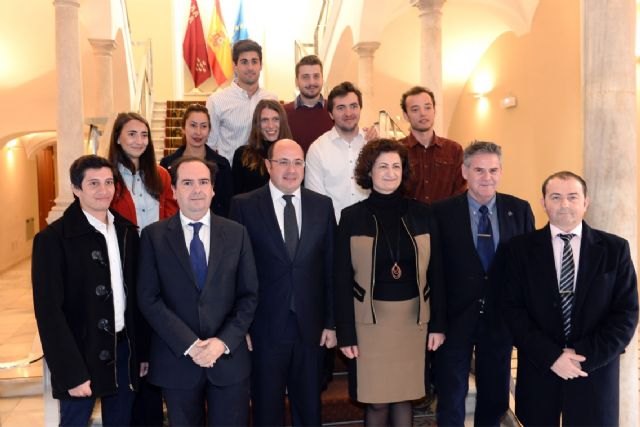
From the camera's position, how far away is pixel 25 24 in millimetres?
9555

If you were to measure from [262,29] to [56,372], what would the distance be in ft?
44.0

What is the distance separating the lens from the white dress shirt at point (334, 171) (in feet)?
12.2

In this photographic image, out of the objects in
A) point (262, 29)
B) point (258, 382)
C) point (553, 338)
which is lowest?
point (258, 382)

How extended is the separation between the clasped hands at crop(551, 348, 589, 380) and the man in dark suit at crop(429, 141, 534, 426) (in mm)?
373

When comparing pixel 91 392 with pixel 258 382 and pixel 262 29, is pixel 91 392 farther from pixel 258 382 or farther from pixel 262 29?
pixel 262 29

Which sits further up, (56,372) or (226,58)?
(226,58)

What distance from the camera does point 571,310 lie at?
288 cm

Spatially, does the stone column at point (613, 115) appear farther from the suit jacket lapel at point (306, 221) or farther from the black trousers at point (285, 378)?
the black trousers at point (285, 378)

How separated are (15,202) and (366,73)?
9.04 m

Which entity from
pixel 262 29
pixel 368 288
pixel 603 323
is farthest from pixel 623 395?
pixel 262 29

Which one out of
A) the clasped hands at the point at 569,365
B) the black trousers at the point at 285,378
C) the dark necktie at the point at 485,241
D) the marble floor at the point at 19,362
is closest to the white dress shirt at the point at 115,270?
the black trousers at the point at 285,378

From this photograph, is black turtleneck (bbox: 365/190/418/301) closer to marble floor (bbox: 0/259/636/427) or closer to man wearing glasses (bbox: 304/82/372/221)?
man wearing glasses (bbox: 304/82/372/221)

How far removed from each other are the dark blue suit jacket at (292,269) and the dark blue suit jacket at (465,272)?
59cm

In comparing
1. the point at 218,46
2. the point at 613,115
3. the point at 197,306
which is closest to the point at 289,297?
the point at 197,306
